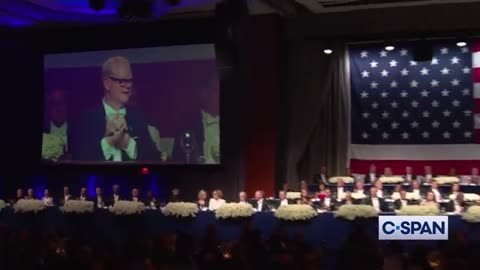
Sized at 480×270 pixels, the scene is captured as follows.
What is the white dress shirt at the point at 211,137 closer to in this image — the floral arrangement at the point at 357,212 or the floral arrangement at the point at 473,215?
the floral arrangement at the point at 357,212

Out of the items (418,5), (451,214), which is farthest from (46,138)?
(451,214)

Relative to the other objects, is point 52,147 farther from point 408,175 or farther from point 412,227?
point 412,227

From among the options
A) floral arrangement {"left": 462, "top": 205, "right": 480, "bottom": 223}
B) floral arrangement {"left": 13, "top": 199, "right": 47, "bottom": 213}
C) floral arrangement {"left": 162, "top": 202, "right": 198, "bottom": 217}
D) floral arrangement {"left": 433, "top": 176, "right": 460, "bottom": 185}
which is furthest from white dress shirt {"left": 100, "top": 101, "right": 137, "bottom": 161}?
floral arrangement {"left": 462, "top": 205, "right": 480, "bottom": 223}

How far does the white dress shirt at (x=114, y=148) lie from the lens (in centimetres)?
1828

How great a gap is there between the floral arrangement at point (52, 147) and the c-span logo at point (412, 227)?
11.5 m

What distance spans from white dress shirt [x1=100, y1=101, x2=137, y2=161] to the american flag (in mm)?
6013

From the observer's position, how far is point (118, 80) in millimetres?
18625

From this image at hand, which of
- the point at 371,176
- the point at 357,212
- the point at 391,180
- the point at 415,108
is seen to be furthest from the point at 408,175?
the point at 357,212

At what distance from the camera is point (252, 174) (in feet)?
57.8

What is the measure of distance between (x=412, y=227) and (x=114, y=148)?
11058mm

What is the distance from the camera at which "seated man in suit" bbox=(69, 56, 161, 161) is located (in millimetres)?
18250

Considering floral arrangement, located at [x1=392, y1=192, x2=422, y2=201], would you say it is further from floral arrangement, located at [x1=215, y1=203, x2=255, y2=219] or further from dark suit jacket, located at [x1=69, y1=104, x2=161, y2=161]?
dark suit jacket, located at [x1=69, y1=104, x2=161, y2=161]

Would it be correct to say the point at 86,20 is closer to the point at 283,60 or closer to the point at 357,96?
the point at 283,60

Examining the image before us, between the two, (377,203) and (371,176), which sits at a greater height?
(371,176)
